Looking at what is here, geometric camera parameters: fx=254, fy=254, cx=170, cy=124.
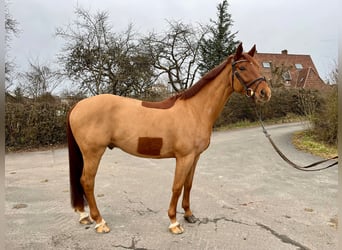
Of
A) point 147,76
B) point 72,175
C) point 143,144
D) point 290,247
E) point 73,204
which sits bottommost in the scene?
point 290,247

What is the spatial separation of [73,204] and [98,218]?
0.37 metres

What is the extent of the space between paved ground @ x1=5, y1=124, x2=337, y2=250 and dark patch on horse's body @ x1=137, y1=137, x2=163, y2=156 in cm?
89

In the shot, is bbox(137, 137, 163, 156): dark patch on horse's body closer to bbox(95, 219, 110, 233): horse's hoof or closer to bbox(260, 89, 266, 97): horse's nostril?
bbox(95, 219, 110, 233): horse's hoof

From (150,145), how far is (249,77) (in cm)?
126

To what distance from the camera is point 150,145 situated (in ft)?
8.92

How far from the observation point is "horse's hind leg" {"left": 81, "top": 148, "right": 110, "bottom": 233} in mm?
2740

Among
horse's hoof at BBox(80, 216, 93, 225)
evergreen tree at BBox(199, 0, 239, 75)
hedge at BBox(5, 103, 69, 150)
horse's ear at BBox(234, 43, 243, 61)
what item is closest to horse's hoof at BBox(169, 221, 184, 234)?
horse's hoof at BBox(80, 216, 93, 225)

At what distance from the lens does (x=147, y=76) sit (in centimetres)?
1293

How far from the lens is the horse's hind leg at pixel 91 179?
2740mm

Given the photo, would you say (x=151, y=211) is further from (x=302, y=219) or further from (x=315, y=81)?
(x=315, y=81)

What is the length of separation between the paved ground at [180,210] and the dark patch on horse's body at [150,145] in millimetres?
885

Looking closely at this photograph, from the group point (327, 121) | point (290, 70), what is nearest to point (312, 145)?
point (327, 121)

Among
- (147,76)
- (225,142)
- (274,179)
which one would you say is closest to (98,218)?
(274,179)

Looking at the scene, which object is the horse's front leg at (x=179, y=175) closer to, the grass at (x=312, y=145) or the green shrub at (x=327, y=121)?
the grass at (x=312, y=145)
